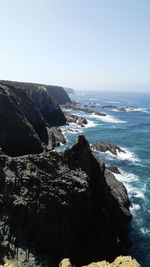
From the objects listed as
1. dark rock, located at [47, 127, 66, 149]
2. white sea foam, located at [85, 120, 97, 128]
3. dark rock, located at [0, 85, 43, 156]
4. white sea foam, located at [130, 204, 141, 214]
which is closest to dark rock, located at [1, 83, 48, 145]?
dark rock, located at [47, 127, 66, 149]

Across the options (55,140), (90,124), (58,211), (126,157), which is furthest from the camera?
(90,124)

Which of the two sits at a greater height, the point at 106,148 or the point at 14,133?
the point at 14,133

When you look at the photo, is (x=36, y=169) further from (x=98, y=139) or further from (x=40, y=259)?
(x=98, y=139)

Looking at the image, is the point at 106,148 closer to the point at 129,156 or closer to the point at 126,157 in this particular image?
the point at 129,156

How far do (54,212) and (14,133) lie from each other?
2724 centimetres

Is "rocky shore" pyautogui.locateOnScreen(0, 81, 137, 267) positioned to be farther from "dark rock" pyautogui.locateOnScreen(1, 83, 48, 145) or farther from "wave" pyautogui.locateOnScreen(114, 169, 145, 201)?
"dark rock" pyautogui.locateOnScreen(1, 83, 48, 145)

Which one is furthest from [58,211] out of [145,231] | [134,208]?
[134,208]

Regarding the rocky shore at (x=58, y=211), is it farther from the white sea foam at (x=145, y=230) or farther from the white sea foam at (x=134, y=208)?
the white sea foam at (x=134, y=208)

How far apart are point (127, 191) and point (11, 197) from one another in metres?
28.6

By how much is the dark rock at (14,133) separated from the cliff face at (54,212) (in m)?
16.4

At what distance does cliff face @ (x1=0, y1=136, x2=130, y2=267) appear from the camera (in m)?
30.2

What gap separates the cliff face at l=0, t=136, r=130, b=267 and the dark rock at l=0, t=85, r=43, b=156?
1636 cm

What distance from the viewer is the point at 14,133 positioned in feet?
188

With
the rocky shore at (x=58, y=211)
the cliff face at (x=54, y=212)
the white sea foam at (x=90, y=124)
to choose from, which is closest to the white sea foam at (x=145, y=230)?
the rocky shore at (x=58, y=211)
